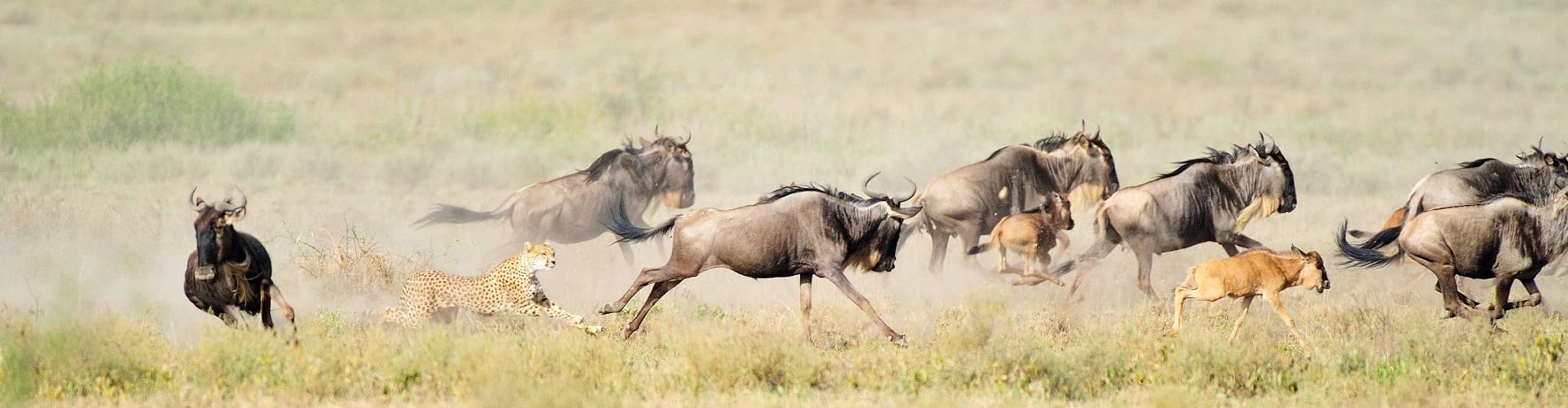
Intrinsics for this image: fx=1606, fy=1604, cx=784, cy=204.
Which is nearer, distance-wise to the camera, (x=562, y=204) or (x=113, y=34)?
(x=562, y=204)

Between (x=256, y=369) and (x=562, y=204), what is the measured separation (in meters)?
4.78

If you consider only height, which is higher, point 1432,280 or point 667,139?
point 667,139

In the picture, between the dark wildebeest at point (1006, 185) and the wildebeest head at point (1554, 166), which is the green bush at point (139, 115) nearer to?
the dark wildebeest at point (1006, 185)

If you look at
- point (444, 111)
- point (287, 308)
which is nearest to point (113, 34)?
point (444, 111)

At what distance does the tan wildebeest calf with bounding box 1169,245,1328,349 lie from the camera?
9.95 metres

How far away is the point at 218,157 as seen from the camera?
78.1 ft

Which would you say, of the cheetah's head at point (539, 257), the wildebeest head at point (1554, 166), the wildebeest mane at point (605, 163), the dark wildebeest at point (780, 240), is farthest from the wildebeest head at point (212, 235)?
the wildebeest head at point (1554, 166)

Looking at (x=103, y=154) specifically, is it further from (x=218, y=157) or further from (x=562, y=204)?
(x=562, y=204)

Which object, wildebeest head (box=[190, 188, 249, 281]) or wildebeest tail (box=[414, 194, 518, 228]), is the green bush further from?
wildebeest head (box=[190, 188, 249, 281])

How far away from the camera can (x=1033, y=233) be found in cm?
1220

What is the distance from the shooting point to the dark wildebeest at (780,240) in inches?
396

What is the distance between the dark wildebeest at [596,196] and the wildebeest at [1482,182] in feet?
18.5

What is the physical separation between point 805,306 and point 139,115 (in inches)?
789

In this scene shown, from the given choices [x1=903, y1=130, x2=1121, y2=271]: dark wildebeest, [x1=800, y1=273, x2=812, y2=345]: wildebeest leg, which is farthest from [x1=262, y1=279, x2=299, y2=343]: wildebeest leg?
[x1=903, y1=130, x2=1121, y2=271]: dark wildebeest
